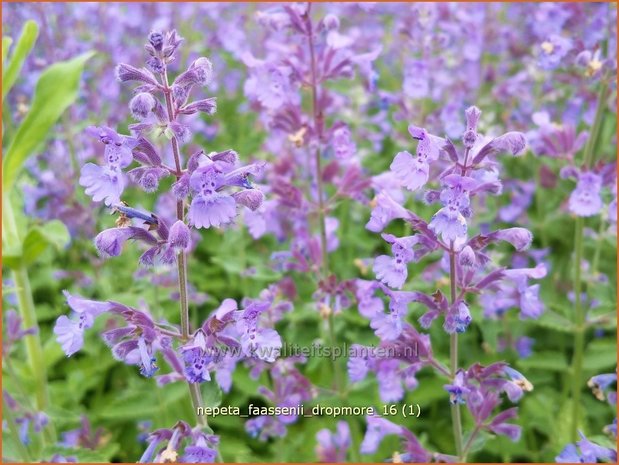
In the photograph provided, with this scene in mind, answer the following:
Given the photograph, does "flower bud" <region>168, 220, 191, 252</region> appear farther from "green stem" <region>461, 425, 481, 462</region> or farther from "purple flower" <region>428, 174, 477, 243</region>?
"green stem" <region>461, 425, 481, 462</region>

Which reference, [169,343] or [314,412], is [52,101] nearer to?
[169,343]

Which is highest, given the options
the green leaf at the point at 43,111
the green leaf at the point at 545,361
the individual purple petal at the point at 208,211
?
the green leaf at the point at 43,111

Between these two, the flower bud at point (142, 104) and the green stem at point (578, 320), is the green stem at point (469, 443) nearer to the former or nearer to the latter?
the green stem at point (578, 320)

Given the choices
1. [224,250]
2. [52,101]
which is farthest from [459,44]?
[52,101]

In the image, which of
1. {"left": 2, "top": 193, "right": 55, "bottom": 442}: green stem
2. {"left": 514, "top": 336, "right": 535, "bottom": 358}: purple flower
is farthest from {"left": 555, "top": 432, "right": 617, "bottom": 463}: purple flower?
{"left": 2, "top": 193, "right": 55, "bottom": 442}: green stem

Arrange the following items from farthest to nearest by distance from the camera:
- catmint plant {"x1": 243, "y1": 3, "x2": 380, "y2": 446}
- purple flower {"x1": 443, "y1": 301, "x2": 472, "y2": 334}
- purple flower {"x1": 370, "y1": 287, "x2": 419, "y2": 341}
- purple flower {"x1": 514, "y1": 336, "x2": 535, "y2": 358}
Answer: purple flower {"x1": 514, "y1": 336, "x2": 535, "y2": 358}, catmint plant {"x1": 243, "y1": 3, "x2": 380, "y2": 446}, purple flower {"x1": 370, "y1": 287, "x2": 419, "y2": 341}, purple flower {"x1": 443, "y1": 301, "x2": 472, "y2": 334}

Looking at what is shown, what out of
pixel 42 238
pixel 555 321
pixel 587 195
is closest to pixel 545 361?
pixel 555 321

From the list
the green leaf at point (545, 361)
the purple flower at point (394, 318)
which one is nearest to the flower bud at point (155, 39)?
the purple flower at point (394, 318)

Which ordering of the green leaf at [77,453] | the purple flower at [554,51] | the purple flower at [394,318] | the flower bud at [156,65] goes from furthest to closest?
the purple flower at [554,51], the green leaf at [77,453], the purple flower at [394,318], the flower bud at [156,65]
